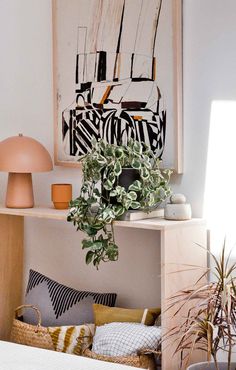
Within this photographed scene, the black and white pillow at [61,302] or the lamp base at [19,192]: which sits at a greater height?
the lamp base at [19,192]

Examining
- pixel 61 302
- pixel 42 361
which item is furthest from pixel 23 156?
pixel 42 361

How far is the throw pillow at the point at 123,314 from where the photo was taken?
3012mm

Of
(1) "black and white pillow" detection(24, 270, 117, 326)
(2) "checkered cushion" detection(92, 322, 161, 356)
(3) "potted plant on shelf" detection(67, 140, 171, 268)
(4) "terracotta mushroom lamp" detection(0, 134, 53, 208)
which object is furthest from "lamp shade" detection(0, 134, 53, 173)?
(2) "checkered cushion" detection(92, 322, 161, 356)

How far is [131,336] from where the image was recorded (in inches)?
114

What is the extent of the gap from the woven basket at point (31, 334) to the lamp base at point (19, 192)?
0.43 metres

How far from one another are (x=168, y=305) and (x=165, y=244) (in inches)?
8.7

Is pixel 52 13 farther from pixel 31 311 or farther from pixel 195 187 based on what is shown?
pixel 31 311

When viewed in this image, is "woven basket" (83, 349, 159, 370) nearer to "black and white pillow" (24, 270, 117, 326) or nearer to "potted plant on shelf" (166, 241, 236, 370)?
"potted plant on shelf" (166, 241, 236, 370)

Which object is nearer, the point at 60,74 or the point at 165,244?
the point at 165,244

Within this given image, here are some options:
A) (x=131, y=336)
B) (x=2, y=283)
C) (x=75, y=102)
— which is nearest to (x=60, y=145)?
(x=75, y=102)

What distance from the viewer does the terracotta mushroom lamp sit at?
3.21 meters

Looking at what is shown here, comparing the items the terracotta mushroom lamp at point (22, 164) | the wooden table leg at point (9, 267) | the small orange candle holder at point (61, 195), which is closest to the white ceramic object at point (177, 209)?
the small orange candle holder at point (61, 195)

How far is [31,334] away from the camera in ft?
10.6

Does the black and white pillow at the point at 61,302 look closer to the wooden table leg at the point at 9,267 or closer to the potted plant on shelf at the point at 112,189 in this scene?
the wooden table leg at the point at 9,267
